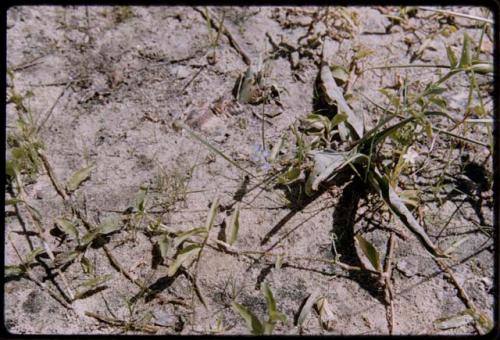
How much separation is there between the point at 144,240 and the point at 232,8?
1.13m

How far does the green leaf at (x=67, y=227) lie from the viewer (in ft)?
5.98

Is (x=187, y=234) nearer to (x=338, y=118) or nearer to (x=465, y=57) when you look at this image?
(x=338, y=118)

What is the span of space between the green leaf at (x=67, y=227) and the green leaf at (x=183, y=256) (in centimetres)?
34

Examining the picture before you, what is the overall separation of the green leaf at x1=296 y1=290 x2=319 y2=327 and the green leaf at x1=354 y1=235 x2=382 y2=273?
20 cm

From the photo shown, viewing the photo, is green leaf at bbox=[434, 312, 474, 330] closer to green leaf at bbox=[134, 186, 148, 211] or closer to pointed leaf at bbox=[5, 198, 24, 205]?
green leaf at bbox=[134, 186, 148, 211]

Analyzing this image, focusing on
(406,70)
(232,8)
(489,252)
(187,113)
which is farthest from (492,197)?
(232,8)

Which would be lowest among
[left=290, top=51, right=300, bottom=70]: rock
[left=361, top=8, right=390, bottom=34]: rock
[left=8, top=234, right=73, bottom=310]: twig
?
[left=8, top=234, right=73, bottom=310]: twig

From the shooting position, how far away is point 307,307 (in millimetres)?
1712

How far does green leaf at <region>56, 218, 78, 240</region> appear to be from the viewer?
1.82 m

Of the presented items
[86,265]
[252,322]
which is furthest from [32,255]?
[252,322]

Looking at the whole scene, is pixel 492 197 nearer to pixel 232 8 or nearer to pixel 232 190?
pixel 232 190

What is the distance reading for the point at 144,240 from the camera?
73.2 inches

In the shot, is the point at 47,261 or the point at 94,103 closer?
the point at 47,261

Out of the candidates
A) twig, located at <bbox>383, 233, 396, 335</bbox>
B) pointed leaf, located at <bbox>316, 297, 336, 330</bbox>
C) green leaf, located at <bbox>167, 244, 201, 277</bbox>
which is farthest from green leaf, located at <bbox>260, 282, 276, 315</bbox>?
twig, located at <bbox>383, 233, 396, 335</bbox>
